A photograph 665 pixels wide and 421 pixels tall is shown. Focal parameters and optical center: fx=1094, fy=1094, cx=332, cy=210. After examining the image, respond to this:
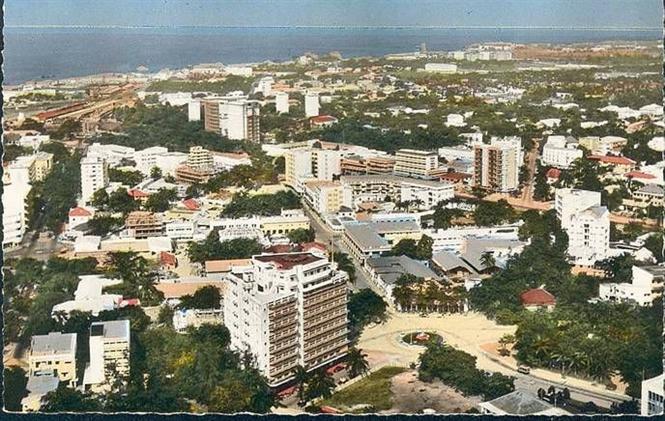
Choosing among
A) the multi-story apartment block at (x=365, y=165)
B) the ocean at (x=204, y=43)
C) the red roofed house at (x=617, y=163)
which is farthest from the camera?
the multi-story apartment block at (x=365, y=165)

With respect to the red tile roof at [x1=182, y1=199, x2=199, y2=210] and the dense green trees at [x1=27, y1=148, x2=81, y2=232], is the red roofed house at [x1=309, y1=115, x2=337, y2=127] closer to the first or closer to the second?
the red tile roof at [x1=182, y1=199, x2=199, y2=210]

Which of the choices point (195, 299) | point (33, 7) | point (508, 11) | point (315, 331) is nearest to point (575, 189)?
point (508, 11)

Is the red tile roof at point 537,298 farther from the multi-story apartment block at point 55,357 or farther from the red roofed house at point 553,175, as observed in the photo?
the multi-story apartment block at point 55,357

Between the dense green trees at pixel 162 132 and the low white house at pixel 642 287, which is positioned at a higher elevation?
the dense green trees at pixel 162 132

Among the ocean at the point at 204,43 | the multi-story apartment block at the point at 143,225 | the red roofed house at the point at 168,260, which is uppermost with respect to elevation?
the ocean at the point at 204,43

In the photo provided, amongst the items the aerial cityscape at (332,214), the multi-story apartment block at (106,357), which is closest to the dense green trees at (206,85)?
the aerial cityscape at (332,214)
